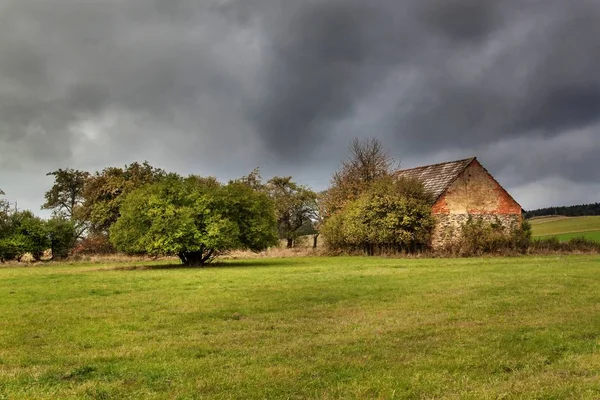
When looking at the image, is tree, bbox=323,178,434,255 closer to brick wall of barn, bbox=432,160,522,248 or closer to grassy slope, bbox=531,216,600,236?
brick wall of barn, bbox=432,160,522,248

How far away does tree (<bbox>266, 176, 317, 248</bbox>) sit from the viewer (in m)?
70.2

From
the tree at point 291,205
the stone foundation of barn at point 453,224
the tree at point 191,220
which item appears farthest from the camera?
the tree at point 291,205

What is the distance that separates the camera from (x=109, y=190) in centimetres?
5719

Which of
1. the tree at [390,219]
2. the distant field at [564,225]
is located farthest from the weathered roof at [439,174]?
the distant field at [564,225]

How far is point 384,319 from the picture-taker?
11.4m

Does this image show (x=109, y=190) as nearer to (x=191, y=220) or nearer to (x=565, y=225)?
(x=191, y=220)

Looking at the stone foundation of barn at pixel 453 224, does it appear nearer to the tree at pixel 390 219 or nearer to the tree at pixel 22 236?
the tree at pixel 390 219

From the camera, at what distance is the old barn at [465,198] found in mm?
43688

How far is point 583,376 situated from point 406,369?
231 cm

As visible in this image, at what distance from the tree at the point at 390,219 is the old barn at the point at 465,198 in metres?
1.19

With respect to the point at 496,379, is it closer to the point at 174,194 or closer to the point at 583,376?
the point at 583,376

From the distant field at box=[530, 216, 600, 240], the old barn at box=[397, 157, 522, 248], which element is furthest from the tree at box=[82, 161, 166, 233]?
the distant field at box=[530, 216, 600, 240]

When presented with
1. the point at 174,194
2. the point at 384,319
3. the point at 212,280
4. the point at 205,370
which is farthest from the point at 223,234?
the point at 205,370

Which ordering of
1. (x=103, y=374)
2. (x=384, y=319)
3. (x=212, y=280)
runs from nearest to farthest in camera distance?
(x=103, y=374) → (x=384, y=319) → (x=212, y=280)
